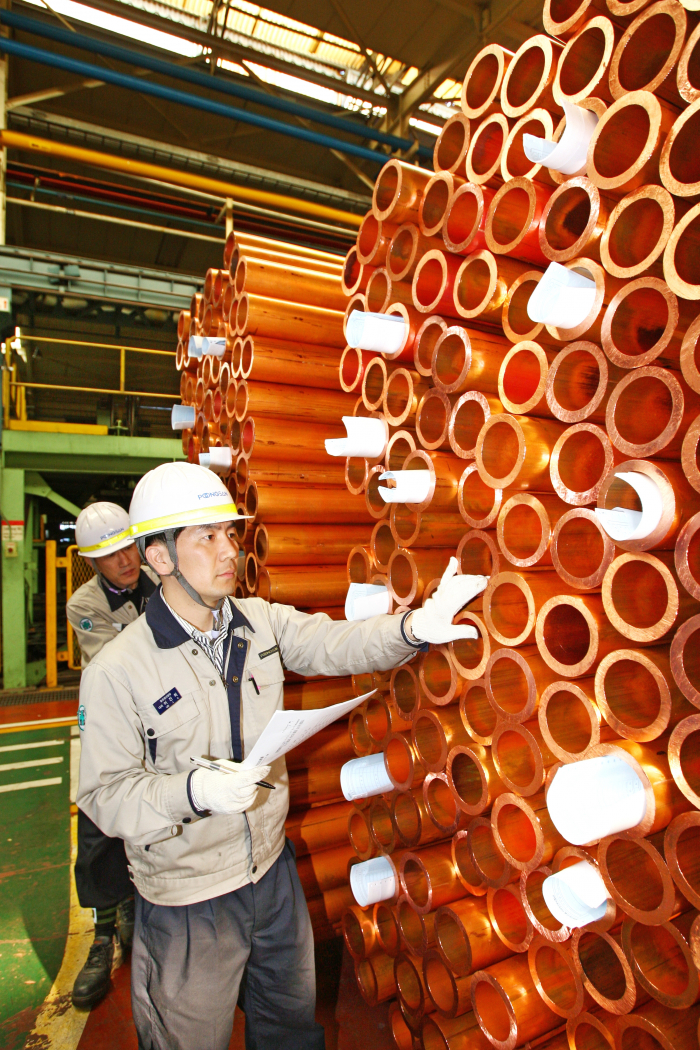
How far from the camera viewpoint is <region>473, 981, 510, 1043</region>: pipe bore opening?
1.81 m

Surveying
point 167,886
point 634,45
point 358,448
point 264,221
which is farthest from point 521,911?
point 264,221

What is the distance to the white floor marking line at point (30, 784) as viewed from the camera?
200 inches

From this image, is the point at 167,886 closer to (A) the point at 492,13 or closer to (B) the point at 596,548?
(B) the point at 596,548

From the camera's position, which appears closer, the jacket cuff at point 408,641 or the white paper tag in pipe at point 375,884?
the jacket cuff at point 408,641

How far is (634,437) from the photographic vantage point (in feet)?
4.61

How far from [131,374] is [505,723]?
1328 centimetres

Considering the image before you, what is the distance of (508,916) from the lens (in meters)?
1.87

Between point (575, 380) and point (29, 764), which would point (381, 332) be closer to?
point (575, 380)

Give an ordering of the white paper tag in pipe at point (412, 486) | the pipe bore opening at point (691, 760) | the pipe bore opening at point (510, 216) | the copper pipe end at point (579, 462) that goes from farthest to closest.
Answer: the white paper tag in pipe at point (412, 486) → the pipe bore opening at point (510, 216) → the copper pipe end at point (579, 462) → the pipe bore opening at point (691, 760)

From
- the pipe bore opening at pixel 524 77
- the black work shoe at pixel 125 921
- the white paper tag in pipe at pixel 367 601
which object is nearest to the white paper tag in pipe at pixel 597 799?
the white paper tag in pipe at pixel 367 601

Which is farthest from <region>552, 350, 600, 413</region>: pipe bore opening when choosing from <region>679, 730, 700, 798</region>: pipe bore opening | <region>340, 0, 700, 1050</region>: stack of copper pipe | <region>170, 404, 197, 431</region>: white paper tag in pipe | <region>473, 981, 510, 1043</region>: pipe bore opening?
<region>170, 404, 197, 431</region>: white paper tag in pipe

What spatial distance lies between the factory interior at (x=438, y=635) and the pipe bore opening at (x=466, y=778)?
24 millimetres

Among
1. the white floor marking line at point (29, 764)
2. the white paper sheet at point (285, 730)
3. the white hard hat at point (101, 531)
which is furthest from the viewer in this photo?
the white floor marking line at point (29, 764)

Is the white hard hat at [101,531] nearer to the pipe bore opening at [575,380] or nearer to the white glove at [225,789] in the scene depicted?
the white glove at [225,789]
